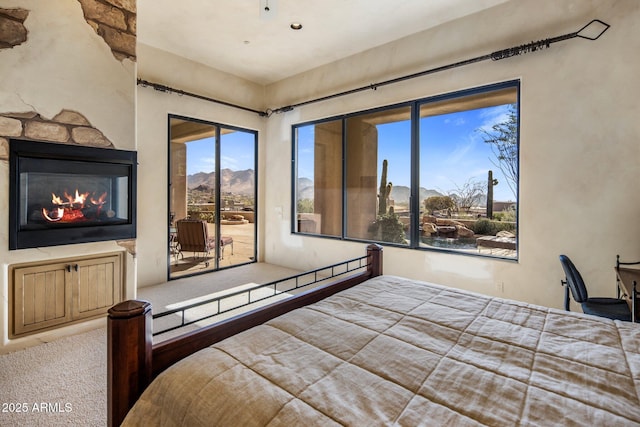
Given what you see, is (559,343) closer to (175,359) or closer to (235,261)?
(175,359)

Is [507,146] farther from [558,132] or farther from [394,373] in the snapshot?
[394,373]

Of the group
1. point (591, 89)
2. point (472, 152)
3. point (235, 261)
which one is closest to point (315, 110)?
point (472, 152)

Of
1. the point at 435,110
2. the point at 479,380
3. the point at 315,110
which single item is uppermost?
the point at 315,110

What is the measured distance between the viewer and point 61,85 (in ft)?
8.85

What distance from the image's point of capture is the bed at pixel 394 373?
0.89 metres

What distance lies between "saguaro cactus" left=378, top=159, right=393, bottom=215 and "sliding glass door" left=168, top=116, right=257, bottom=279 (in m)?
2.42

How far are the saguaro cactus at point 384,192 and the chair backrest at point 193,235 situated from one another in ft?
8.81

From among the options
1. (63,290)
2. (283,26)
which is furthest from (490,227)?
(63,290)

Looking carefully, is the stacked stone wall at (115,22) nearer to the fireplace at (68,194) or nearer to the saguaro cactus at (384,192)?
the fireplace at (68,194)

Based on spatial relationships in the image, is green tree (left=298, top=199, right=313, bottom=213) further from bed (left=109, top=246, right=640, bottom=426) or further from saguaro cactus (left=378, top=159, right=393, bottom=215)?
bed (left=109, top=246, right=640, bottom=426)

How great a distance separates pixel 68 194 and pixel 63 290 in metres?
0.84

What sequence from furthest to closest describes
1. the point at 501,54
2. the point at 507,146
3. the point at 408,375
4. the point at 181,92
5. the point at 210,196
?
the point at 210,196
the point at 181,92
the point at 507,146
the point at 501,54
the point at 408,375

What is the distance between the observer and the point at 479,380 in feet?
3.40

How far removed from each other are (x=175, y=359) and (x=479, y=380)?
110 cm
